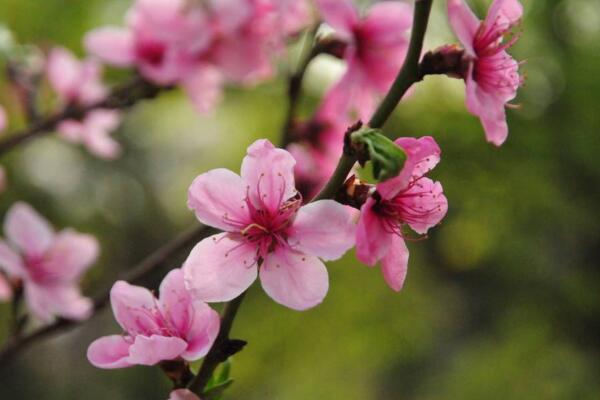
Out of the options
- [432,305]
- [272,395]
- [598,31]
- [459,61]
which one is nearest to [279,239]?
[459,61]

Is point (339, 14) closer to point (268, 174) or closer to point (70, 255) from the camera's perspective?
point (268, 174)

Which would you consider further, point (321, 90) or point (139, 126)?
point (139, 126)

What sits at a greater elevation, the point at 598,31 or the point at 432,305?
the point at 598,31

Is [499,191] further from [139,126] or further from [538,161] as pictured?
[139,126]

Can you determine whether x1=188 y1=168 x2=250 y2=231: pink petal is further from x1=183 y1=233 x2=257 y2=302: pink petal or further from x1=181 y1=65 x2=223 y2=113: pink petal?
x1=181 y1=65 x2=223 y2=113: pink petal

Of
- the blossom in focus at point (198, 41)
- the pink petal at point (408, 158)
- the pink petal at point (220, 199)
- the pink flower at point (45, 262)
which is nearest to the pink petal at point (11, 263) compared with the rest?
the pink flower at point (45, 262)

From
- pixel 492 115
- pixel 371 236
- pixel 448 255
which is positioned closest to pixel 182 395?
pixel 371 236
